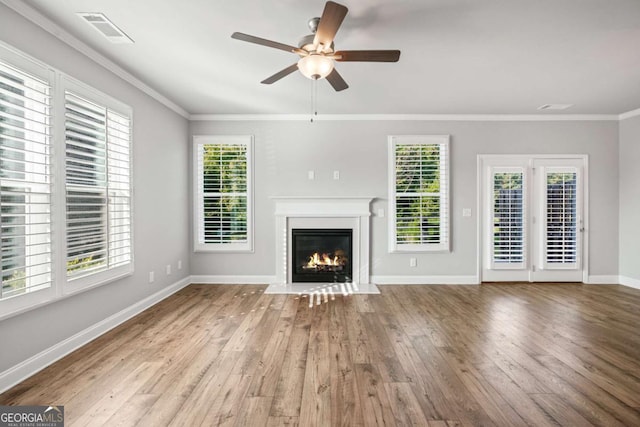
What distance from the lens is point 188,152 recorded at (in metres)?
5.30

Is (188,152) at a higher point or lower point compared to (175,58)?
lower

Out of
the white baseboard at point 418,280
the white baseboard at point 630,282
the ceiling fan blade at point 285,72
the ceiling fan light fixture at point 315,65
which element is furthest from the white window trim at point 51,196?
the white baseboard at point 630,282

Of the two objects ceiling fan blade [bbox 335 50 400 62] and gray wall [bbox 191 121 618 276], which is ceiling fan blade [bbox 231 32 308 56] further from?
gray wall [bbox 191 121 618 276]

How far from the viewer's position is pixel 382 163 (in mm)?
5328

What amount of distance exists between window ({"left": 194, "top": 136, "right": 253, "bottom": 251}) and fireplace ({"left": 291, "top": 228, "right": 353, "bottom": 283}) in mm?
792

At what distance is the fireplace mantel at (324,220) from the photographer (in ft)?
17.3

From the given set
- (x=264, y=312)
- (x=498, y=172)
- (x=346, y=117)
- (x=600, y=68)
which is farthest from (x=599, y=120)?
(x=264, y=312)

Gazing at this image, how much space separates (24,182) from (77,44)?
1.41 m

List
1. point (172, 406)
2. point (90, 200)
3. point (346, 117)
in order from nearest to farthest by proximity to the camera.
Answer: point (172, 406) → point (90, 200) → point (346, 117)

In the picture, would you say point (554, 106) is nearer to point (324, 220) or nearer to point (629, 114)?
point (629, 114)

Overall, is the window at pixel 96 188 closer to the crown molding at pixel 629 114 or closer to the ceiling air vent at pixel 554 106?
the ceiling air vent at pixel 554 106

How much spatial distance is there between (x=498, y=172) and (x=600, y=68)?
6.62ft

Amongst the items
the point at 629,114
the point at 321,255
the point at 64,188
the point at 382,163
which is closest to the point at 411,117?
the point at 382,163

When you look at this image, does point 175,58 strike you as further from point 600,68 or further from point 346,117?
point 600,68
